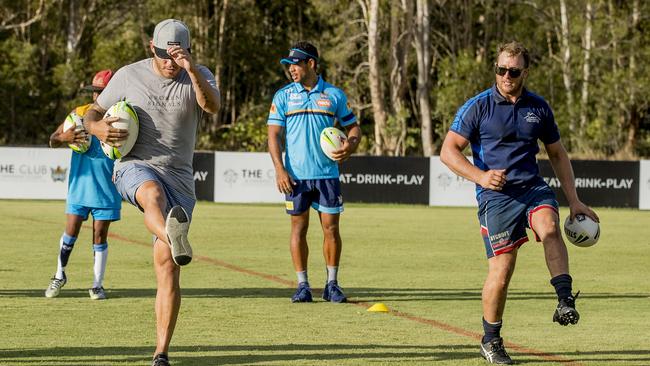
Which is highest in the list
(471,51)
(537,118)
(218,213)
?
(471,51)

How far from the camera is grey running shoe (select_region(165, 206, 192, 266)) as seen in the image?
23.0ft

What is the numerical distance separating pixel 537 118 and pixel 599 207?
75.2 feet

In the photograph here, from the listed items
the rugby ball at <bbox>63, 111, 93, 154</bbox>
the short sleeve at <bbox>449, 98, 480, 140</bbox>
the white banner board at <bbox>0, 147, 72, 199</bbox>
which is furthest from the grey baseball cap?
the white banner board at <bbox>0, 147, 72, 199</bbox>

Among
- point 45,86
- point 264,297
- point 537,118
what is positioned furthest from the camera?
point 45,86

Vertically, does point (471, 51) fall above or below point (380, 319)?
above

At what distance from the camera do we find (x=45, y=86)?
49.2 m

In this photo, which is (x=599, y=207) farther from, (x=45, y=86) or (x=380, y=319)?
(x=45, y=86)

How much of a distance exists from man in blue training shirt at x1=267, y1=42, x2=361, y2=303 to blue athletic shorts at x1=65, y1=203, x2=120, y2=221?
5.30ft

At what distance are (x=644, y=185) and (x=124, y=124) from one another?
949 inches

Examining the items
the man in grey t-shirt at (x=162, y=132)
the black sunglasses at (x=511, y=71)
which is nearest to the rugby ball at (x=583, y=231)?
the black sunglasses at (x=511, y=71)

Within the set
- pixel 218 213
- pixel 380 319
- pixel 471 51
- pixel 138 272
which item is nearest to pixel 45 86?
pixel 471 51

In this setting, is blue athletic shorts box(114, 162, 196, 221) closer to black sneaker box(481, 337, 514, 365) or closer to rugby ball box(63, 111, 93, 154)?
black sneaker box(481, 337, 514, 365)

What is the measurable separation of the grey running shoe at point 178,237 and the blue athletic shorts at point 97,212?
4914 mm

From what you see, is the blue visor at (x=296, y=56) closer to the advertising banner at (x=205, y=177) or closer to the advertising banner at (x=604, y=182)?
the advertising banner at (x=205, y=177)
